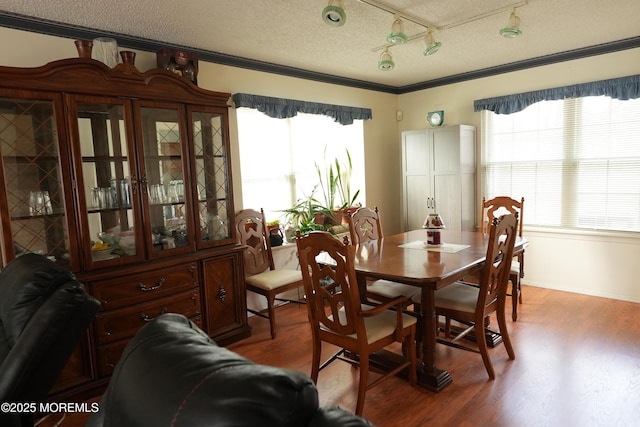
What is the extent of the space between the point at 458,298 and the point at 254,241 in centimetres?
183

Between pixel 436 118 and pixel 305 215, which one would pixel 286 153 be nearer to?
pixel 305 215

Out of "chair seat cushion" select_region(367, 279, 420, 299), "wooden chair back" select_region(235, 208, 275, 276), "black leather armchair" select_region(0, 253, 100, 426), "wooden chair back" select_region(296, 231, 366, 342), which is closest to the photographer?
"black leather armchair" select_region(0, 253, 100, 426)

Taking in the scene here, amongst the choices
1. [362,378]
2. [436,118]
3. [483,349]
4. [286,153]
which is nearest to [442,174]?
[436,118]

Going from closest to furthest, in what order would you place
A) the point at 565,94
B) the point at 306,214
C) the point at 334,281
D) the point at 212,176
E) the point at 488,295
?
the point at 334,281 → the point at 488,295 → the point at 212,176 → the point at 565,94 → the point at 306,214

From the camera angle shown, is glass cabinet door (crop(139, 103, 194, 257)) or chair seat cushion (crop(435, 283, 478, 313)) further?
glass cabinet door (crop(139, 103, 194, 257))

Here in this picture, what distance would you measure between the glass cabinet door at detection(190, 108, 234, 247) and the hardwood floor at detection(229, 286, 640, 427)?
0.90m

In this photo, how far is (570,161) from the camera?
3.98m

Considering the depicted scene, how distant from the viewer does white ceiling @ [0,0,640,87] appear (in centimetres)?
249

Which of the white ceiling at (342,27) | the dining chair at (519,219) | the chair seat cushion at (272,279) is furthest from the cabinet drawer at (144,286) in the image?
the dining chair at (519,219)

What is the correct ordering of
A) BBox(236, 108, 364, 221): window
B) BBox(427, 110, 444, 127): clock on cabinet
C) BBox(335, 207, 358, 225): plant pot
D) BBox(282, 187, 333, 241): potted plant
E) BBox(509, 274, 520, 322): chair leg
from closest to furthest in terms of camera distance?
1. BBox(509, 274, 520, 322): chair leg
2. BBox(236, 108, 364, 221): window
3. BBox(282, 187, 333, 241): potted plant
4. BBox(335, 207, 358, 225): plant pot
5. BBox(427, 110, 444, 127): clock on cabinet

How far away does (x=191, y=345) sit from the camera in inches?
30.8

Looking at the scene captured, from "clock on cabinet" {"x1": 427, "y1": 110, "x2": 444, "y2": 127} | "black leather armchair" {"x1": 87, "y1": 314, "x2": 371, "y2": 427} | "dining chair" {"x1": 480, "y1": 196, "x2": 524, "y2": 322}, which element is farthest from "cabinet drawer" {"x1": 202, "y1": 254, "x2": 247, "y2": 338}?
"clock on cabinet" {"x1": 427, "y1": 110, "x2": 444, "y2": 127}

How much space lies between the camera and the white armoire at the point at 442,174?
14.4 feet

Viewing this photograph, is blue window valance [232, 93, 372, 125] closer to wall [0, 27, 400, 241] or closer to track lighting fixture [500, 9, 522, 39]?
wall [0, 27, 400, 241]
